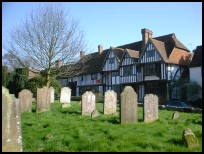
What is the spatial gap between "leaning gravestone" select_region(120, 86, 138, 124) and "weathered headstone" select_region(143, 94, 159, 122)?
24.8 inches

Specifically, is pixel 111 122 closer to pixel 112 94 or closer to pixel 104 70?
pixel 112 94

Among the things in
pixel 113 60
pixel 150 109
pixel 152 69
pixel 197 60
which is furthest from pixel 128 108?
pixel 113 60

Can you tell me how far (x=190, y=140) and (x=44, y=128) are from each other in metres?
6.02

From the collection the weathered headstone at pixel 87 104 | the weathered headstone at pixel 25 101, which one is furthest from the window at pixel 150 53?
the weathered headstone at pixel 25 101

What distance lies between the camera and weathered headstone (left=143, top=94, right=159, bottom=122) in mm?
13211

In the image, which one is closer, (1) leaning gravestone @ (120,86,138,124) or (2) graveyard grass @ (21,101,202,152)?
(2) graveyard grass @ (21,101,202,152)

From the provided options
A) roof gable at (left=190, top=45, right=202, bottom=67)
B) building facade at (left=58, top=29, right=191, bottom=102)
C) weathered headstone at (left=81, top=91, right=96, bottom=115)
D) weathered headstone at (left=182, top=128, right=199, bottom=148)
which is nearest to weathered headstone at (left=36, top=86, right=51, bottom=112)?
weathered headstone at (left=81, top=91, right=96, bottom=115)

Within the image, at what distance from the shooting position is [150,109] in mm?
13406

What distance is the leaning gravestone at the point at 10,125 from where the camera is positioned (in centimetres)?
696

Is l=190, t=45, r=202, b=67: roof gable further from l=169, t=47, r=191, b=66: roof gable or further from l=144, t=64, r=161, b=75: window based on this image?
l=144, t=64, r=161, b=75: window

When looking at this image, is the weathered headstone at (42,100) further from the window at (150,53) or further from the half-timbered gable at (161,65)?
the window at (150,53)

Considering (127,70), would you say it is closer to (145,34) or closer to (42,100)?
(145,34)

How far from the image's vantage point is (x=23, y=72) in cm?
3881

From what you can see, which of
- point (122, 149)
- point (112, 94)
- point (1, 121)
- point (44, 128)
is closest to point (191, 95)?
point (112, 94)
